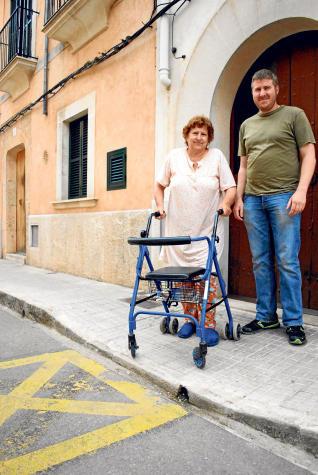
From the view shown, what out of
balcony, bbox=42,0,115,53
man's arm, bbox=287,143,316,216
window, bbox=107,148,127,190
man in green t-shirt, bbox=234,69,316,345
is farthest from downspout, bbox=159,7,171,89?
man's arm, bbox=287,143,316,216

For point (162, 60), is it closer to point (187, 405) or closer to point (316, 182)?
point (316, 182)

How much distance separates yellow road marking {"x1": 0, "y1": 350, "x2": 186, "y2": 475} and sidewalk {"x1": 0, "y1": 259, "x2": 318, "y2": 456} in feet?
0.61

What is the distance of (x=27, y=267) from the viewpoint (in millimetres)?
8742

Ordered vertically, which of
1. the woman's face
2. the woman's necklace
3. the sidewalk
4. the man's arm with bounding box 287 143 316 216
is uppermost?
the woman's face

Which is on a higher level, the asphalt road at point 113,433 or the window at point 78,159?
the window at point 78,159

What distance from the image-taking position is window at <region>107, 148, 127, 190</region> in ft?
19.7

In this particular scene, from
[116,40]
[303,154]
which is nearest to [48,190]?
[116,40]

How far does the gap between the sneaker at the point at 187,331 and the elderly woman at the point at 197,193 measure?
0.61 feet

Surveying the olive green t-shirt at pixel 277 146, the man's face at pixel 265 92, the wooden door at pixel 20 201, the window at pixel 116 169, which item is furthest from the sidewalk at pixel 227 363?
the wooden door at pixel 20 201

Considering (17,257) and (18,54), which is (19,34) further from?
(17,257)

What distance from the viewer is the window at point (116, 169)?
6.01 metres

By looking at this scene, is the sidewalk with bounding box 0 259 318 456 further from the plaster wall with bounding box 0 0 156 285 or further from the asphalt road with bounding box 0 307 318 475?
the plaster wall with bounding box 0 0 156 285

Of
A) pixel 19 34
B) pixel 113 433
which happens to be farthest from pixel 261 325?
pixel 19 34

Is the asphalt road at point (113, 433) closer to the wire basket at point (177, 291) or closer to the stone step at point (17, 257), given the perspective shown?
the wire basket at point (177, 291)
